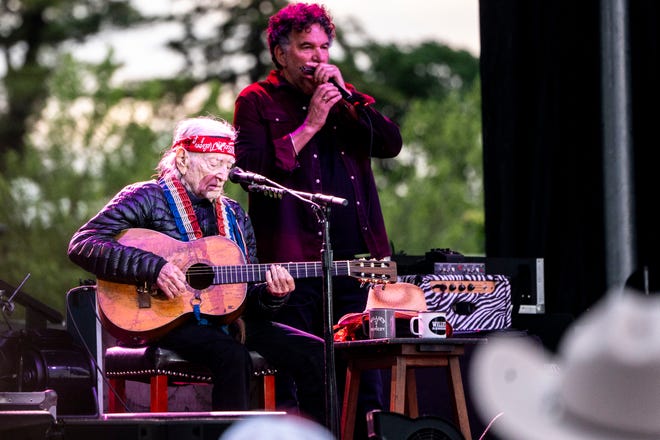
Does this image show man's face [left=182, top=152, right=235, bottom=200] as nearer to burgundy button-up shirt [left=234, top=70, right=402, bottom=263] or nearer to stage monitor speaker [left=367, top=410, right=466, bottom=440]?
burgundy button-up shirt [left=234, top=70, right=402, bottom=263]

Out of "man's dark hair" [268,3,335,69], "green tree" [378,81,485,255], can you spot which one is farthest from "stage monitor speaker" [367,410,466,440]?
"green tree" [378,81,485,255]

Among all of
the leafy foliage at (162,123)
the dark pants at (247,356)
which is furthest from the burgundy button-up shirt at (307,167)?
the leafy foliage at (162,123)

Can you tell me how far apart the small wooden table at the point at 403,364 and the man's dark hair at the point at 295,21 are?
1231 millimetres

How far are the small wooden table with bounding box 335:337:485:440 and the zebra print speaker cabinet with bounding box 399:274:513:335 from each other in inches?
11.2

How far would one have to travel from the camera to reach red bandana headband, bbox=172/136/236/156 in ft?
13.9

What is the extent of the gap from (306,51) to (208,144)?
635 millimetres

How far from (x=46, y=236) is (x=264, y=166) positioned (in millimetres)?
11229

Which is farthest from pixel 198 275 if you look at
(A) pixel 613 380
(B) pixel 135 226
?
(A) pixel 613 380

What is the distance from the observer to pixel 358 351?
14.5ft

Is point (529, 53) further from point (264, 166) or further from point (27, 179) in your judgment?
point (27, 179)

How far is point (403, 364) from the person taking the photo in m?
4.24

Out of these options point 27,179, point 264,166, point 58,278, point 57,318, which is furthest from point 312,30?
point 27,179

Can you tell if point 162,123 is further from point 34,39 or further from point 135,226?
point 135,226

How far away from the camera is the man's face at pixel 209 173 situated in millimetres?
4234
